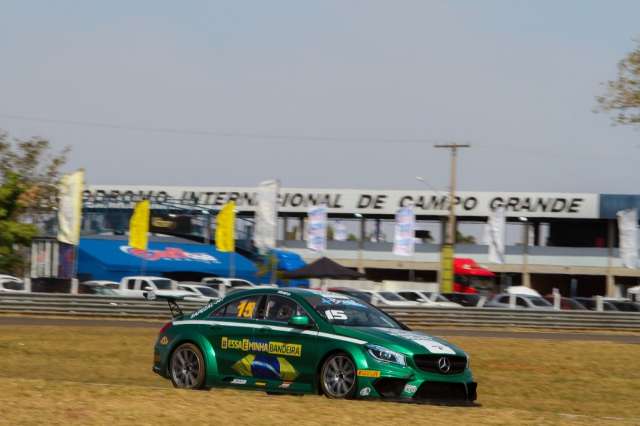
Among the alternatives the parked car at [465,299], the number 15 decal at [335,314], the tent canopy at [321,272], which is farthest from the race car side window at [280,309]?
the parked car at [465,299]

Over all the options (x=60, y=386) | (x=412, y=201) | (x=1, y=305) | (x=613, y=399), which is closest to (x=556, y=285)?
(x=412, y=201)

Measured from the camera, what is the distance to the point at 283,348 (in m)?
12.3

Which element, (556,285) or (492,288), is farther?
(556,285)

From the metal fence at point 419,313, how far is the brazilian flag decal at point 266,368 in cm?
1768

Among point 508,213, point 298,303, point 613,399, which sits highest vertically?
point 508,213

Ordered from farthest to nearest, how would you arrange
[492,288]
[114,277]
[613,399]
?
1. [492,288]
2. [114,277]
3. [613,399]

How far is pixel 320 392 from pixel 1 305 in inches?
850

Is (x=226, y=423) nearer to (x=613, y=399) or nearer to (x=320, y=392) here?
(x=320, y=392)

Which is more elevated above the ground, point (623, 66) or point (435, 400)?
point (623, 66)

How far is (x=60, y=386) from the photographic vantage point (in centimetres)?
1096

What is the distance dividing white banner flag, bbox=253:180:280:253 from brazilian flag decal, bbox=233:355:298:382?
30.7 m

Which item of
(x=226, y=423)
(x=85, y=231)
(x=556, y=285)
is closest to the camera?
(x=226, y=423)

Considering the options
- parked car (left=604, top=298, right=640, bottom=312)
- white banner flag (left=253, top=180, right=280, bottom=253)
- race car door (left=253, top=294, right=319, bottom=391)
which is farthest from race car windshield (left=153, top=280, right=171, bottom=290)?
race car door (left=253, top=294, right=319, bottom=391)

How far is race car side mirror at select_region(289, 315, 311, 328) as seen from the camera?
1217cm
